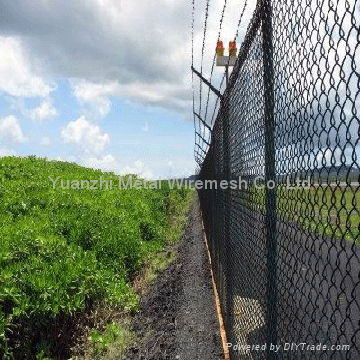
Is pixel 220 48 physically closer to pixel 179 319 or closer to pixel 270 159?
pixel 179 319

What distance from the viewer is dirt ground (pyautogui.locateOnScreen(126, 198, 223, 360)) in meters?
6.33

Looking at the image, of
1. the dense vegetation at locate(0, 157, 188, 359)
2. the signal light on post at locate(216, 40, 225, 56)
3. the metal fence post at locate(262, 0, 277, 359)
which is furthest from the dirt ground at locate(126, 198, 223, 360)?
the signal light on post at locate(216, 40, 225, 56)

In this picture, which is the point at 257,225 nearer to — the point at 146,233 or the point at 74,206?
the point at 74,206

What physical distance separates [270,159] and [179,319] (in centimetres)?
564

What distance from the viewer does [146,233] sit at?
1358 cm

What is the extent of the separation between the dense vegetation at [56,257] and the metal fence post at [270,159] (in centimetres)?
362

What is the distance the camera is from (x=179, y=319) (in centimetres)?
763

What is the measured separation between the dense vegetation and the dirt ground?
0.52 m

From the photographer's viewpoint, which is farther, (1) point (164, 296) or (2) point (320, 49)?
(1) point (164, 296)

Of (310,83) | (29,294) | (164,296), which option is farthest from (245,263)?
(164,296)

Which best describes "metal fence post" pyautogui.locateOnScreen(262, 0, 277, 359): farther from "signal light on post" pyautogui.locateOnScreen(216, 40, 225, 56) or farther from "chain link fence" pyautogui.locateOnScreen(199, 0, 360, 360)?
"signal light on post" pyautogui.locateOnScreen(216, 40, 225, 56)

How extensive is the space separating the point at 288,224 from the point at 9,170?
1435 centimetres

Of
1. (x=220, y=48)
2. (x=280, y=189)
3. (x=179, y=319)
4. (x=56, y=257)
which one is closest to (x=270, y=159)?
(x=280, y=189)

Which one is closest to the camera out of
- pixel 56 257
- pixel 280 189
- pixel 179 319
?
pixel 280 189
